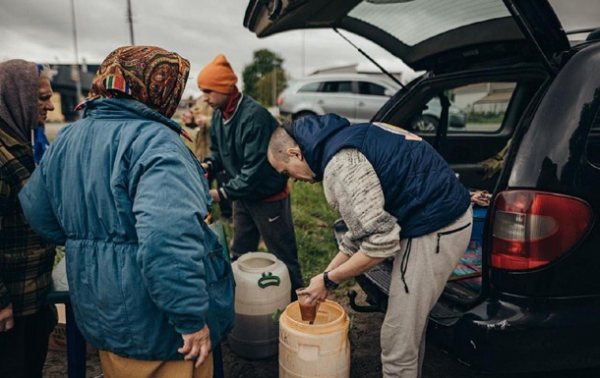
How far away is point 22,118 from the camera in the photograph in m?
1.88

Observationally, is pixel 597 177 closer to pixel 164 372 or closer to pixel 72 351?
pixel 164 372

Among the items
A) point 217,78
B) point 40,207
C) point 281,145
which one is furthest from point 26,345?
point 217,78

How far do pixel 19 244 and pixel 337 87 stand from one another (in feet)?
36.2

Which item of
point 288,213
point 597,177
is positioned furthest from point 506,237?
point 288,213

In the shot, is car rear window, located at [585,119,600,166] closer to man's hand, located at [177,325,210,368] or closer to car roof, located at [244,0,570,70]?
car roof, located at [244,0,570,70]

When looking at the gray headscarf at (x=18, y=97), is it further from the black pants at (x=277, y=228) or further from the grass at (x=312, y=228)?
the grass at (x=312, y=228)

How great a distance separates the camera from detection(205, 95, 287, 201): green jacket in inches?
116

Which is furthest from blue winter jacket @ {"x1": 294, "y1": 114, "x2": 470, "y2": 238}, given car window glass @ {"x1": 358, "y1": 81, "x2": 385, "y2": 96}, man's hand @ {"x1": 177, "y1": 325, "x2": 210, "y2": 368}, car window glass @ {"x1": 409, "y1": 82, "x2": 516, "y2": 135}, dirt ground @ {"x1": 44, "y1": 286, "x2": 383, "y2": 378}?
car window glass @ {"x1": 358, "y1": 81, "x2": 385, "y2": 96}

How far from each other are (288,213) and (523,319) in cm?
186

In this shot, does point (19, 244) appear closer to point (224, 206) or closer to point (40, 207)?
point (40, 207)

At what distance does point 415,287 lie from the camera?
5.93 ft

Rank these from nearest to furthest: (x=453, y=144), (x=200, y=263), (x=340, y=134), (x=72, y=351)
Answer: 1. (x=200, y=263)
2. (x=340, y=134)
3. (x=72, y=351)
4. (x=453, y=144)

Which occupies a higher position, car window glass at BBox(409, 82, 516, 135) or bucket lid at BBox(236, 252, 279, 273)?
car window glass at BBox(409, 82, 516, 135)

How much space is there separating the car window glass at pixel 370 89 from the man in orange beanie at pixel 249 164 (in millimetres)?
9275
